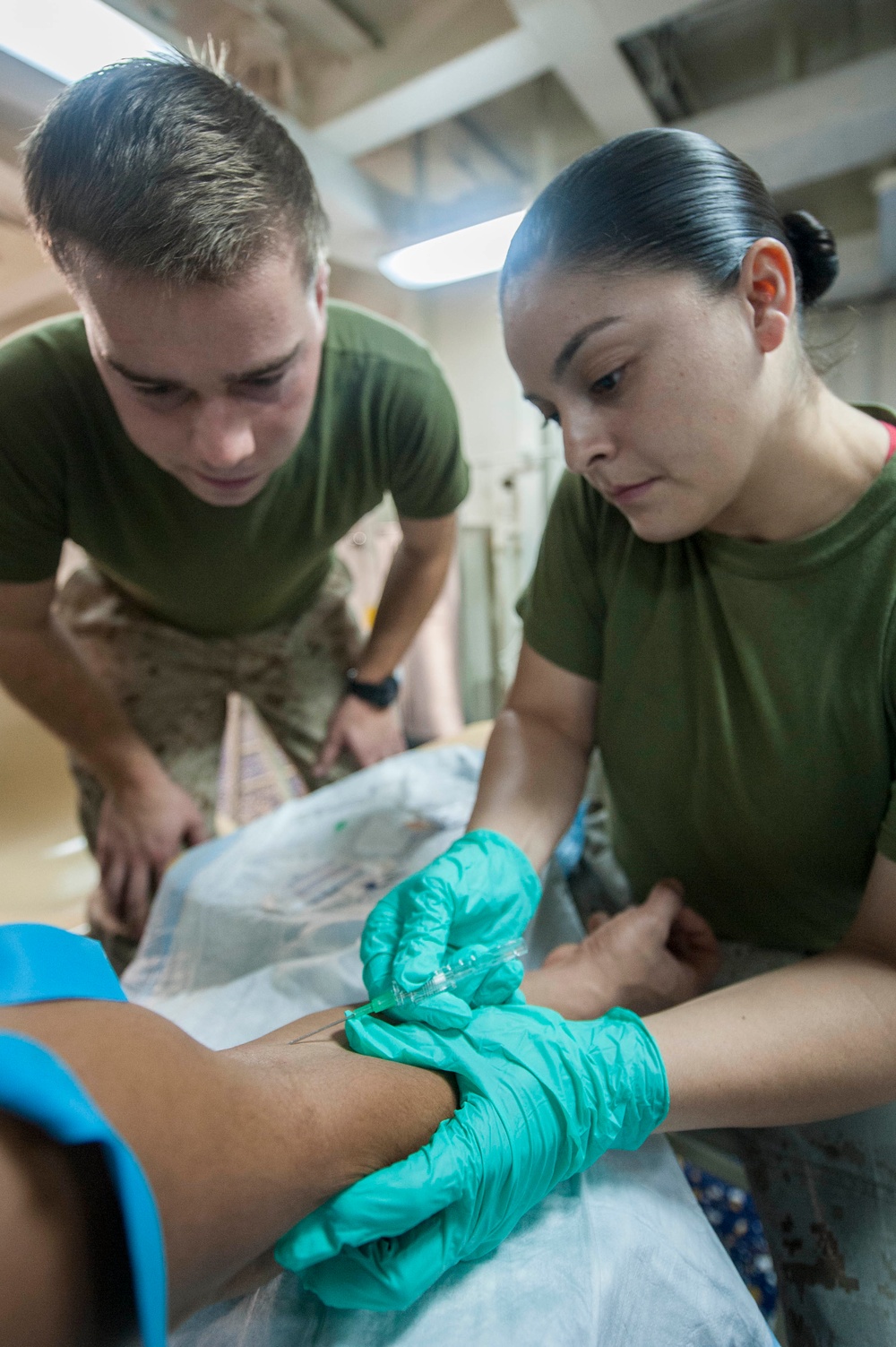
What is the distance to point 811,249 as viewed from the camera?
92cm

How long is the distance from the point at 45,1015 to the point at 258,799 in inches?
104

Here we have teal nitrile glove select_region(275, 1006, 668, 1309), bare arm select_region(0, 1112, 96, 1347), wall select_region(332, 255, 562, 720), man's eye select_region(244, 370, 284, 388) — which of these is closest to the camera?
bare arm select_region(0, 1112, 96, 1347)

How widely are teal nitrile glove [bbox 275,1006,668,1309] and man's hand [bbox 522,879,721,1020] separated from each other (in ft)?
0.54

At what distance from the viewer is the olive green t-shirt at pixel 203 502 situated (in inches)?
49.3

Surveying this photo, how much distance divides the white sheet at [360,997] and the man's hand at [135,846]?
0.15 metres

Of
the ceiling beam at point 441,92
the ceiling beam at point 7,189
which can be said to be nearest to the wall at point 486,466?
the ceiling beam at point 441,92

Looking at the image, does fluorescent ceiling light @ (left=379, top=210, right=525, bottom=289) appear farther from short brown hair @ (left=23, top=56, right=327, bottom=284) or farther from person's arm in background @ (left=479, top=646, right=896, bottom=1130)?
person's arm in background @ (left=479, top=646, right=896, bottom=1130)

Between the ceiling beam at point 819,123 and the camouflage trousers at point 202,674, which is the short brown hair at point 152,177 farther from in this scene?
the ceiling beam at point 819,123

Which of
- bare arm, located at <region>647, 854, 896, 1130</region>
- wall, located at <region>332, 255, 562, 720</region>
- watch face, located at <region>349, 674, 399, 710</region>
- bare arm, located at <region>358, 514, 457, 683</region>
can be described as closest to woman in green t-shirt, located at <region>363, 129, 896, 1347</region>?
bare arm, located at <region>647, 854, 896, 1130</region>

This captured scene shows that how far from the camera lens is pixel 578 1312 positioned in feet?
1.98

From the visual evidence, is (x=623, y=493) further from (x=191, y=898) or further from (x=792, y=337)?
(x=191, y=898)

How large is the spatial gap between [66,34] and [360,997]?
87.2 inches

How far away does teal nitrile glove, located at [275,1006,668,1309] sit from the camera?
0.58 m

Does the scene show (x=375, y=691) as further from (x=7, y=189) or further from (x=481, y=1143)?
(x=7, y=189)
